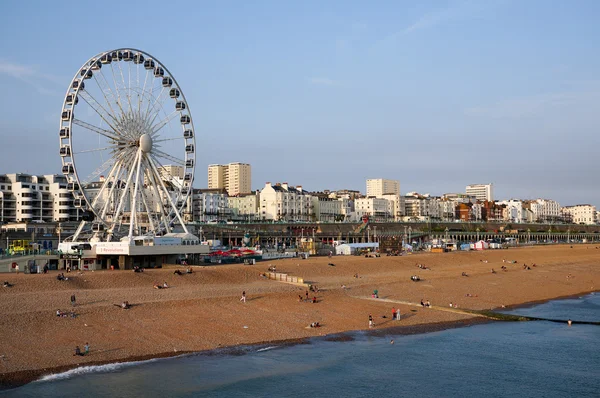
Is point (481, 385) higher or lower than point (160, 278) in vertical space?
lower

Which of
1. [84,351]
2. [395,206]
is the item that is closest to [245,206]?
[395,206]

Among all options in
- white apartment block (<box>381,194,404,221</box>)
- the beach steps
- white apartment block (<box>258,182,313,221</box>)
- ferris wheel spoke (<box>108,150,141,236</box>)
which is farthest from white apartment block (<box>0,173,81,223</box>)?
white apartment block (<box>381,194,404,221</box>)

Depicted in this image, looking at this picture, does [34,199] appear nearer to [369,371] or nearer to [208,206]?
[208,206]

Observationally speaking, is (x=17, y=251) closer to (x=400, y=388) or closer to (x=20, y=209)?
(x=400, y=388)

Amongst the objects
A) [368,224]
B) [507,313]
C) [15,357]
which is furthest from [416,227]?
[15,357]

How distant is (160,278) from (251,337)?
12.9 metres

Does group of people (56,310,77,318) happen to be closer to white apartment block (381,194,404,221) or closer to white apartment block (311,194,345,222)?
white apartment block (311,194,345,222)

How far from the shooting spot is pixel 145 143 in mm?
47438

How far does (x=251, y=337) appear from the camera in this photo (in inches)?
1163

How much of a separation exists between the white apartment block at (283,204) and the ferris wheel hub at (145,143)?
89435 millimetres

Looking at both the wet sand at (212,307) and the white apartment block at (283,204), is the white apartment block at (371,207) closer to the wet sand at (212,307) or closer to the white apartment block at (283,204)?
the white apartment block at (283,204)

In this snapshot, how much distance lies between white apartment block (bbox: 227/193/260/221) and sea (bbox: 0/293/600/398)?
115 meters

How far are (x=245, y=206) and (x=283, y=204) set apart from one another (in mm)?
11768

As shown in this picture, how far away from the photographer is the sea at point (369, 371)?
73.5 ft
